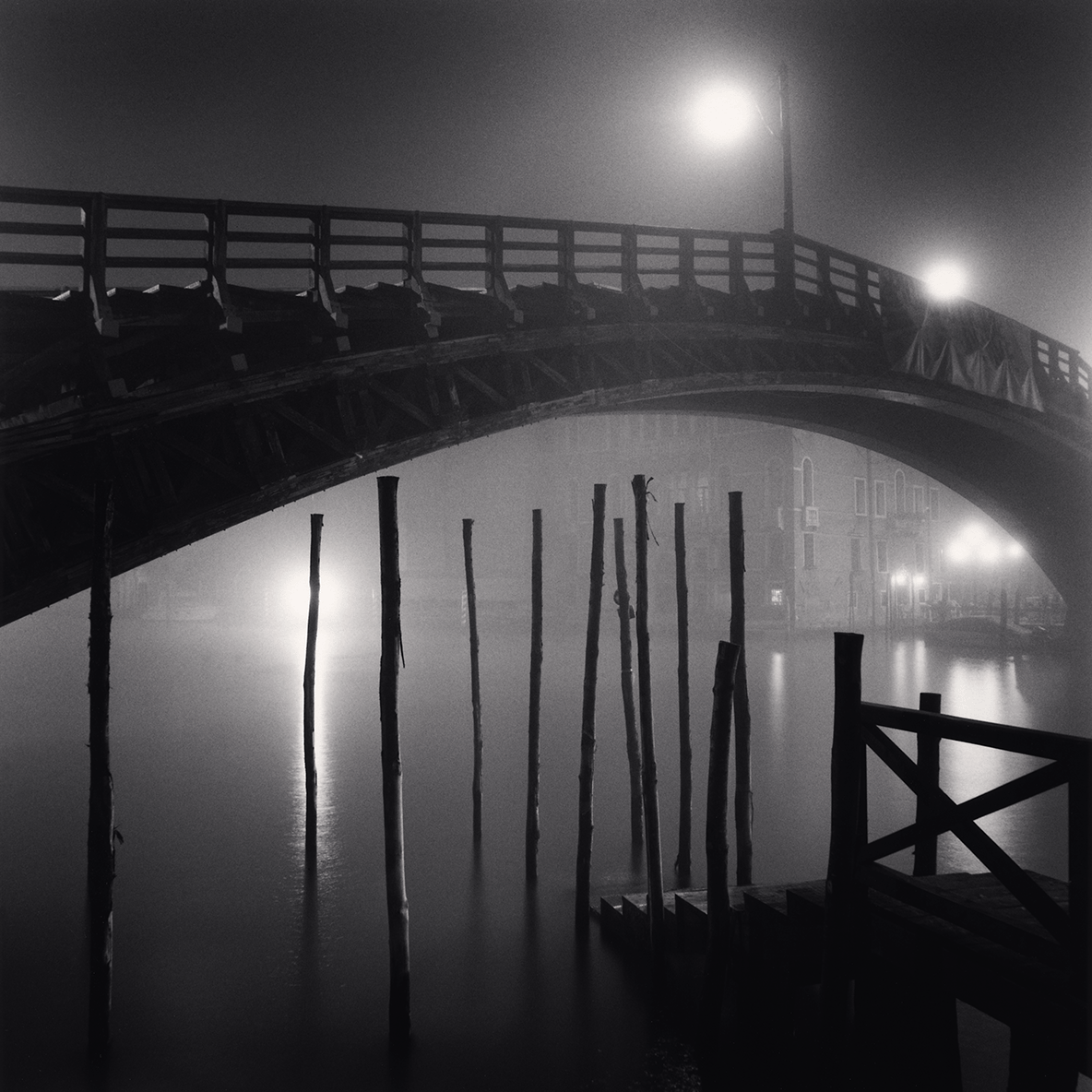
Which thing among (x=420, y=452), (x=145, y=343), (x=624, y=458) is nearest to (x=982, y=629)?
(x=624, y=458)

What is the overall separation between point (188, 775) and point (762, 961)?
15202 millimetres

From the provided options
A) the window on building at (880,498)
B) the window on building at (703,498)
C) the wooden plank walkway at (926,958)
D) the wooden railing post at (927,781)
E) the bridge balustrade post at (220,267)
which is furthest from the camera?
the window on building at (880,498)

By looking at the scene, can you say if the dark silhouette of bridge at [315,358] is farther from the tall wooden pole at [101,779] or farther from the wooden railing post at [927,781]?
the wooden railing post at [927,781]

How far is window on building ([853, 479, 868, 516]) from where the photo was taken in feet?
147

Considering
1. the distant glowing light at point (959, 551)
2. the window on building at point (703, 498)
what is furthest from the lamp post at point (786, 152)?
the distant glowing light at point (959, 551)

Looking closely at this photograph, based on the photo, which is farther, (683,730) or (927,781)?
(683,730)

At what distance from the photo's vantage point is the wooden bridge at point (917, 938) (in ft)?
14.1

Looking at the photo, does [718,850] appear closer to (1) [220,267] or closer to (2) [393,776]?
(2) [393,776]

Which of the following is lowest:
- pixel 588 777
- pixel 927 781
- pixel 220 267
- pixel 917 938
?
pixel 588 777

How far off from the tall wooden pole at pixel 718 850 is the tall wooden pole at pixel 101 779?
14.7ft

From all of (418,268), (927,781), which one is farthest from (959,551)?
(927,781)

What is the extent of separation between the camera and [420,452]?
11.5m

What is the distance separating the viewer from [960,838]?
15.4 ft

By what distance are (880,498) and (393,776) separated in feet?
140
